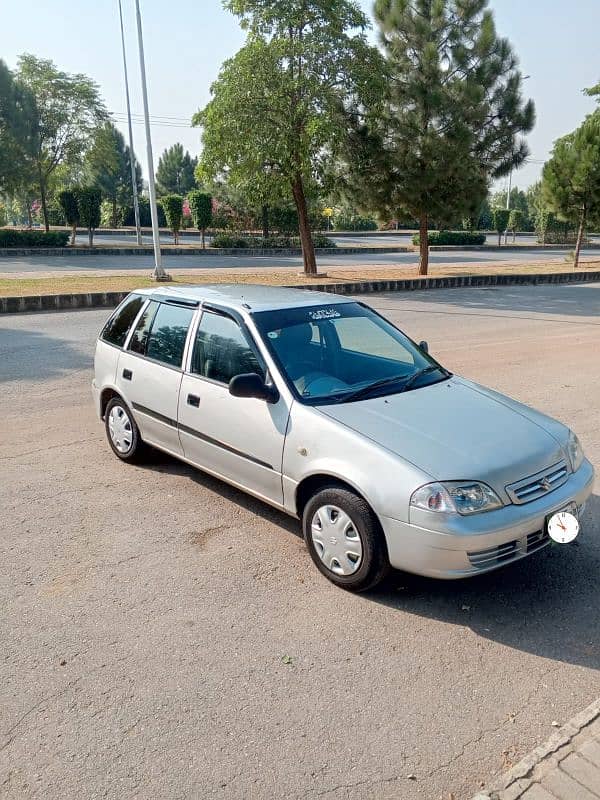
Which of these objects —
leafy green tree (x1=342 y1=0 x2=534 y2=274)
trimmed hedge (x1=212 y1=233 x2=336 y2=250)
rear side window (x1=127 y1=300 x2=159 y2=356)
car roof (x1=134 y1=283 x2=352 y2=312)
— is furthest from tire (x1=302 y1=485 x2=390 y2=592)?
trimmed hedge (x1=212 y1=233 x2=336 y2=250)

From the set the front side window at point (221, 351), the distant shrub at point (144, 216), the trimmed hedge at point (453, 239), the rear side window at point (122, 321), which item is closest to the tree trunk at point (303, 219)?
the rear side window at point (122, 321)

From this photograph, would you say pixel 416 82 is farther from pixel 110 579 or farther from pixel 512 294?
pixel 110 579

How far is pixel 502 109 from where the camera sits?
74.1 ft

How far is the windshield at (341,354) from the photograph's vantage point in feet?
14.1

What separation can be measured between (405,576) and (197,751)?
1.71 m

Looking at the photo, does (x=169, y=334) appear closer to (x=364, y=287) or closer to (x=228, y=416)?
(x=228, y=416)

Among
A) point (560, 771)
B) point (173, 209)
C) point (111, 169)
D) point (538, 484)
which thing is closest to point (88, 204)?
point (173, 209)

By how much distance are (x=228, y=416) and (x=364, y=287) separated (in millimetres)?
15339

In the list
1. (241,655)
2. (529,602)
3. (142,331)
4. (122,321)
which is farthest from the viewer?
(122,321)

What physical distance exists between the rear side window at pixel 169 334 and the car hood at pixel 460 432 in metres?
1.47

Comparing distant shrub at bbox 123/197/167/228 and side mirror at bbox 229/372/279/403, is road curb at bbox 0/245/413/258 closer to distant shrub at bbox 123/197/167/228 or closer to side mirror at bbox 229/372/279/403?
distant shrub at bbox 123/197/167/228

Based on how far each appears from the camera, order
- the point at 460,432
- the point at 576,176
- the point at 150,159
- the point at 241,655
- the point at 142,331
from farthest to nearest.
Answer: the point at 576,176, the point at 150,159, the point at 142,331, the point at 460,432, the point at 241,655

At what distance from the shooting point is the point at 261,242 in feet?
127

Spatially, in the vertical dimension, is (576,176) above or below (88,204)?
above
